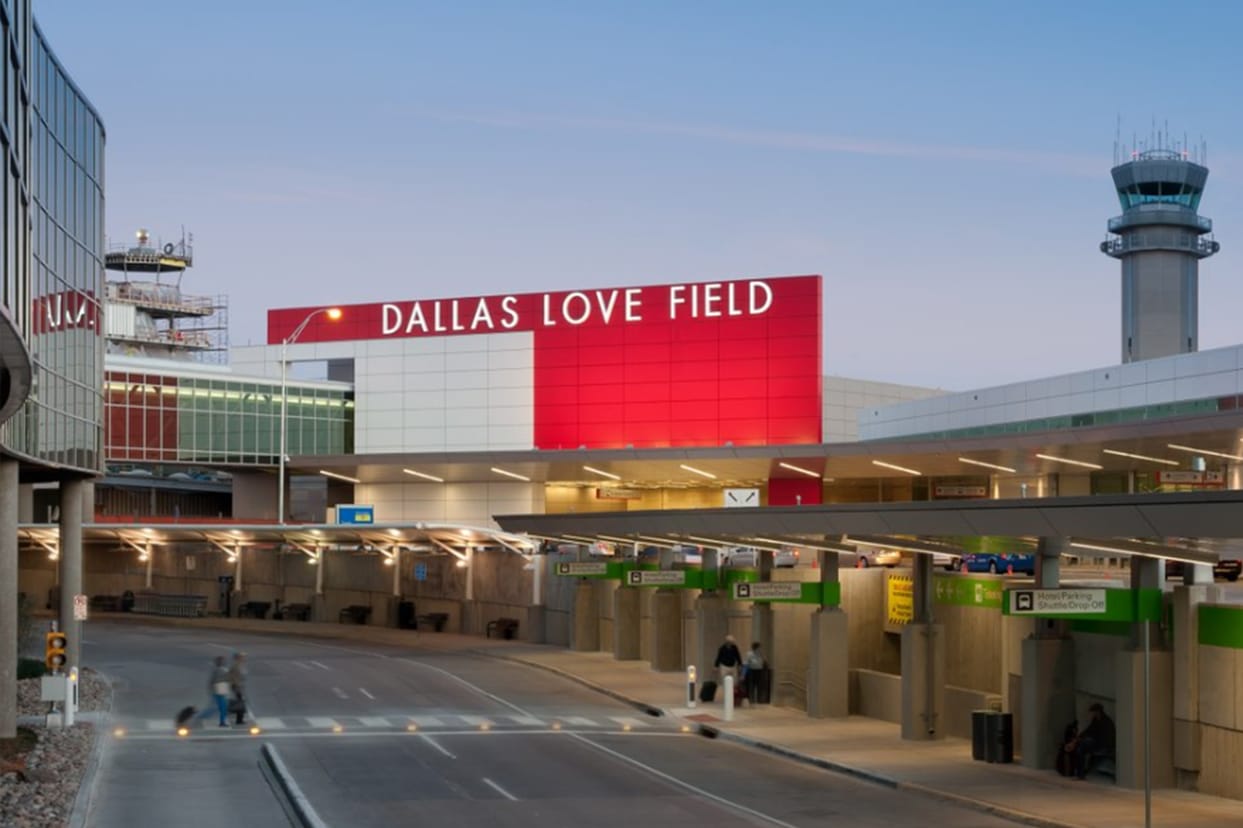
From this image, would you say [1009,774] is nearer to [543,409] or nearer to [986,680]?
[986,680]

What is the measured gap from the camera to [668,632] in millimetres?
48812

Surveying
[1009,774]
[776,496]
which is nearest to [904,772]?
[1009,774]

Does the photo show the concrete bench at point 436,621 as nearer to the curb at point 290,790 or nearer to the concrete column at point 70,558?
the concrete column at point 70,558

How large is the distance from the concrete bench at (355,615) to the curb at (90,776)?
3313 cm

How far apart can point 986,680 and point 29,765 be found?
18.0m

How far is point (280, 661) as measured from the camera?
52.2 metres

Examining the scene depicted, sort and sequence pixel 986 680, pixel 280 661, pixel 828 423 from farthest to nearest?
1. pixel 828 423
2. pixel 280 661
3. pixel 986 680

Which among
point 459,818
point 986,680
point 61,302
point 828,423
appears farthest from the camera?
point 828,423

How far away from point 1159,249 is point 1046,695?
277ft

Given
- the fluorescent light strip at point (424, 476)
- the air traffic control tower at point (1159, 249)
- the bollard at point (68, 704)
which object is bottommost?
the bollard at point (68, 704)

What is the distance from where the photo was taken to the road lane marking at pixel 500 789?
25.8 m

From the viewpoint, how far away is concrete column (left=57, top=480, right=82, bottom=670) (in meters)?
42.0

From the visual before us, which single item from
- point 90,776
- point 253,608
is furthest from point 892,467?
point 90,776

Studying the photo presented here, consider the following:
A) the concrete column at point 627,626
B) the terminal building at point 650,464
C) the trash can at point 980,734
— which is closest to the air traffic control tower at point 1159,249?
the terminal building at point 650,464
